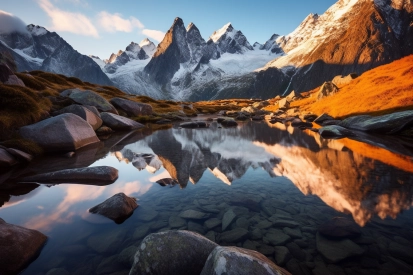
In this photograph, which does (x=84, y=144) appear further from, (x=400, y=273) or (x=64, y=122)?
(x=400, y=273)

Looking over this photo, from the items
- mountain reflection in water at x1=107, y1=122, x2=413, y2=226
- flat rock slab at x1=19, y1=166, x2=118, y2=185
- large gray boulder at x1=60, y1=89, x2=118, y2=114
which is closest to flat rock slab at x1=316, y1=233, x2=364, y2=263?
mountain reflection in water at x1=107, y1=122, x2=413, y2=226

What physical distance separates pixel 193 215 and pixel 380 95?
3295cm

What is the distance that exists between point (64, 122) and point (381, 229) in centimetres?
1894

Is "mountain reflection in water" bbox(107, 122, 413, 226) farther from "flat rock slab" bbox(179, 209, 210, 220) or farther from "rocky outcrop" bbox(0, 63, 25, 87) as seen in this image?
"rocky outcrop" bbox(0, 63, 25, 87)

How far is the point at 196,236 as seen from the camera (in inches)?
184

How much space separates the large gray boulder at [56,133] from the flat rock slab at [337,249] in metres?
17.1

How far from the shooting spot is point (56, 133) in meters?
15.8

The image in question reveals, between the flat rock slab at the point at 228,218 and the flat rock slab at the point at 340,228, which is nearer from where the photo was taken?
the flat rock slab at the point at 340,228

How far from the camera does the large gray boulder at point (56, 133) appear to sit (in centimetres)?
1524

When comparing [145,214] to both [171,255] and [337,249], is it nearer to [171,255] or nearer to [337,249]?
[171,255]

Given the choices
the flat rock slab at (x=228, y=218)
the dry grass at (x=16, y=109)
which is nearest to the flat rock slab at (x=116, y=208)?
the flat rock slab at (x=228, y=218)


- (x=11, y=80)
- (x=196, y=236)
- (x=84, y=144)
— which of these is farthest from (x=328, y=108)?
(x=11, y=80)

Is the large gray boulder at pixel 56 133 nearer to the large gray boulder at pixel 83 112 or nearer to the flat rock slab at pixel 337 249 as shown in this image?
the large gray boulder at pixel 83 112

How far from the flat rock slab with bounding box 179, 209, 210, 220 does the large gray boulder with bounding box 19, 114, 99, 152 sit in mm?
13016
